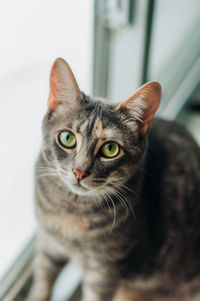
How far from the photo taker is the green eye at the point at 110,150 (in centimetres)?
82

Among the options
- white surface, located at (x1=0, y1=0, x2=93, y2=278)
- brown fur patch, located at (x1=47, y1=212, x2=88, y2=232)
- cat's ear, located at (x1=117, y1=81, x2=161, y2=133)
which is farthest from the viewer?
white surface, located at (x1=0, y1=0, x2=93, y2=278)

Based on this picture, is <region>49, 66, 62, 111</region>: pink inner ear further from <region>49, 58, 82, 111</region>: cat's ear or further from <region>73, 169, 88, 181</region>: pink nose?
<region>73, 169, 88, 181</region>: pink nose

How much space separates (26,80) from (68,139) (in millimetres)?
451

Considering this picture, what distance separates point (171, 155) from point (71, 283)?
58 centimetres

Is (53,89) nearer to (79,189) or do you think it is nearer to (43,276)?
(79,189)

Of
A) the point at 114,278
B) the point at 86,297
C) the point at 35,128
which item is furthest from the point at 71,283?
→ the point at 35,128

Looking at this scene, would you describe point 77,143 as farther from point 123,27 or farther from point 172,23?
point 172,23

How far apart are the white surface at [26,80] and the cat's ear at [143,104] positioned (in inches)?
17.1

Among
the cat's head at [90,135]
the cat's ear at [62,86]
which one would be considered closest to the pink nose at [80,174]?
the cat's head at [90,135]

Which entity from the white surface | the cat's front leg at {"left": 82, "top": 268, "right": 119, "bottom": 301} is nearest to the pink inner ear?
the white surface

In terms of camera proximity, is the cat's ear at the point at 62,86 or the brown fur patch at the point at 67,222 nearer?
the cat's ear at the point at 62,86

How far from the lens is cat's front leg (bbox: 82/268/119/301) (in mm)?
1013

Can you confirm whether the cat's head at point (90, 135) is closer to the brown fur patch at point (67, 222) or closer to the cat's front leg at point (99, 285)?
the brown fur patch at point (67, 222)

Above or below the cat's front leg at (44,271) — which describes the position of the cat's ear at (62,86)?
above
